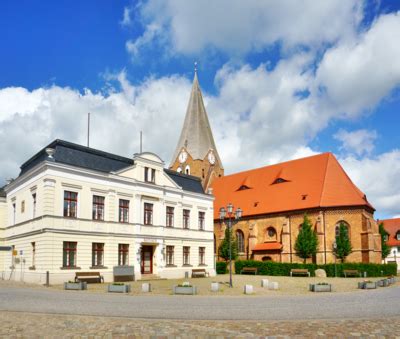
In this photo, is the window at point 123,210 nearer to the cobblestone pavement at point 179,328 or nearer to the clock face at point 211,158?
the cobblestone pavement at point 179,328

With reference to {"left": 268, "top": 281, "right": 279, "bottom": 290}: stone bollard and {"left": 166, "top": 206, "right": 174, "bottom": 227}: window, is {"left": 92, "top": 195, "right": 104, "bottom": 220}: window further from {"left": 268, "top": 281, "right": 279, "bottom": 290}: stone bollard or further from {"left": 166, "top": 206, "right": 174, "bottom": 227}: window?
{"left": 268, "top": 281, "right": 279, "bottom": 290}: stone bollard

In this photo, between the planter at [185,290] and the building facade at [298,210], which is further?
the building facade at [298,210]

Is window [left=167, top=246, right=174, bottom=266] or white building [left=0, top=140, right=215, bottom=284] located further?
window [left=167, top=246, right=174, bottom=266]

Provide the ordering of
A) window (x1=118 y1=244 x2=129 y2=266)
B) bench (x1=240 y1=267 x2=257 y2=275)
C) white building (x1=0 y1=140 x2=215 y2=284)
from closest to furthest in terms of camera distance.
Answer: white building (x1=0 y1=140 x2=215 y2=284)
window (x1=118 y1=244 x2=129 y2=266)
bench (x1=240 y1=267 x2=257 y2=275)

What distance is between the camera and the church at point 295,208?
145ft

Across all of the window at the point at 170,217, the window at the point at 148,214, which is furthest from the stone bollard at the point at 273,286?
the window at the point at 170,217

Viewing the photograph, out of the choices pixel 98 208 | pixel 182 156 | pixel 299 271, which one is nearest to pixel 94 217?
pixel 98 208

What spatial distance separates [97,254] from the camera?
3058cm

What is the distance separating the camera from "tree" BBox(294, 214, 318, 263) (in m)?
44.1

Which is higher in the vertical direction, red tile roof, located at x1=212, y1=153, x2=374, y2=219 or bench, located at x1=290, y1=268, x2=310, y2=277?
red tile roof, located at x1=212, y1=153, x2=374, y2=219

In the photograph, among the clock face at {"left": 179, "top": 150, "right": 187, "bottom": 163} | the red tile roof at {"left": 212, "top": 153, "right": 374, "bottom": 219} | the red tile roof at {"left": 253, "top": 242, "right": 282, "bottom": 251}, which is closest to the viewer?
the red tile roof at {"left": 212, "top": 153, "right": 374, "bottom": 219}

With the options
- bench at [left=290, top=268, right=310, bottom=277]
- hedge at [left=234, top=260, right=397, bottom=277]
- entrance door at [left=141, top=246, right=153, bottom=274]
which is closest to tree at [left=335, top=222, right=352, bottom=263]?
hedge at [left=234, top=260, right=397, bottom=277]

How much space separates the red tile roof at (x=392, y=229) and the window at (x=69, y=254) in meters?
60.6

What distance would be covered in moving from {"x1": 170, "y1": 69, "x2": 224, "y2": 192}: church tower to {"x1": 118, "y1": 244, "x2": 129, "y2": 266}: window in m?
32.5
